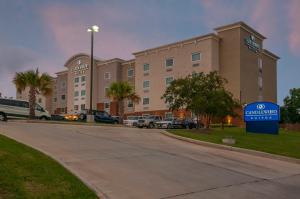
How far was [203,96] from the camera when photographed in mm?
30594

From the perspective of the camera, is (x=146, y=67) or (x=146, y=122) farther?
(x=146, y=67)

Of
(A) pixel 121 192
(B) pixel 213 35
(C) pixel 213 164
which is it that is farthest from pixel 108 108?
(A) pixel 121 192

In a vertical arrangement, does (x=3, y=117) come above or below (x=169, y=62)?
below

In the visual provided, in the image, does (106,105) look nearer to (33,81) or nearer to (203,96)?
(33,81)

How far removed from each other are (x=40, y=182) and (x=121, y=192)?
6.27 ft

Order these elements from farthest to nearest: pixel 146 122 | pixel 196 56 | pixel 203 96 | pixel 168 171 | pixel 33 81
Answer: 1. pixel 196 56
2. pixel 33 81
3. pixel 146 122
4. pixel 203 96
5. pixel 168 171

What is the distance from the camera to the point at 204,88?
3123cm

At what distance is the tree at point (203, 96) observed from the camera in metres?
30.3

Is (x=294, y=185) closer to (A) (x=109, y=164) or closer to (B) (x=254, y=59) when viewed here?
(A) (x=109, y=164)

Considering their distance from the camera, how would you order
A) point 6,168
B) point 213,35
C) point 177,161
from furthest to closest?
point 213,35, point 177,161, point 6,168

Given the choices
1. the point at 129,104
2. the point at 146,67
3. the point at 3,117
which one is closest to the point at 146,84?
the point at 146,67


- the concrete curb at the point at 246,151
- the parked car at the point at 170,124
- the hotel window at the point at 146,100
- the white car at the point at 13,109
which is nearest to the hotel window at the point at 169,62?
the hotel window at the point at 146,100

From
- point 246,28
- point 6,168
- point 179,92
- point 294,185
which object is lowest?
point 294,185

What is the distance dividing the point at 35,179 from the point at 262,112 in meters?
27.9
